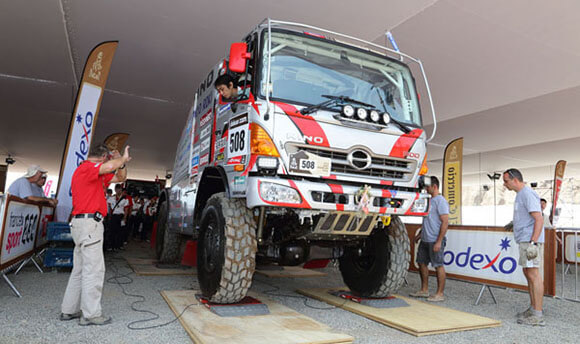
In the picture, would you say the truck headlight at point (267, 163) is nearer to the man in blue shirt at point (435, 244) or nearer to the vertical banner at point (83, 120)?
the man in blue shirt at point (435, 244)

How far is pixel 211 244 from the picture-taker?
14.0 feet

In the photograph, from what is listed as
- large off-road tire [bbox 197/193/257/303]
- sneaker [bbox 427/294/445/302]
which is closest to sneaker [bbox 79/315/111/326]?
large off-road tire [bbox 197/193/257/303]

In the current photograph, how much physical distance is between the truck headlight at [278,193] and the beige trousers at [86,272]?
1.62m

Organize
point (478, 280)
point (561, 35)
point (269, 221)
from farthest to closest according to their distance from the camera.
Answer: point (561, 35)
point (478, 280)
point (269, 221)

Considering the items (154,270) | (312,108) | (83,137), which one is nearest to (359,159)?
(312,108)

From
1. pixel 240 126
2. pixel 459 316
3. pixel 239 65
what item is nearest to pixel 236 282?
pixel 240 126

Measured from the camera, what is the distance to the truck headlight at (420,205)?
4.29 metres

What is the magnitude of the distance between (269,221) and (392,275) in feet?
5.29

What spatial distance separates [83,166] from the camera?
12.3 ft

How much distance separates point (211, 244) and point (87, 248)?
1191 millimetres

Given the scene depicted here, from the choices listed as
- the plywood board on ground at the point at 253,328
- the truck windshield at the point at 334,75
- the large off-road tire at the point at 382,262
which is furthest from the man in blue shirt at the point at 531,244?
the plywood board on ground at the point at 253,328

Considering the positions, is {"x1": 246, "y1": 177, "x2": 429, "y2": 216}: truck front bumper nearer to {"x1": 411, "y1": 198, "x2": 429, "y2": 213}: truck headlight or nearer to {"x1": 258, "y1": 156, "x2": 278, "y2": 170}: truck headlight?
{"x1": 411, "y1": 198, "x2": 429, "y2": 213}: truck headlight

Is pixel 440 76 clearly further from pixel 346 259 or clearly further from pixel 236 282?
pixel 236 282

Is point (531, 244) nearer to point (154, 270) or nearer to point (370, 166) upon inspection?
point (370, 166)
